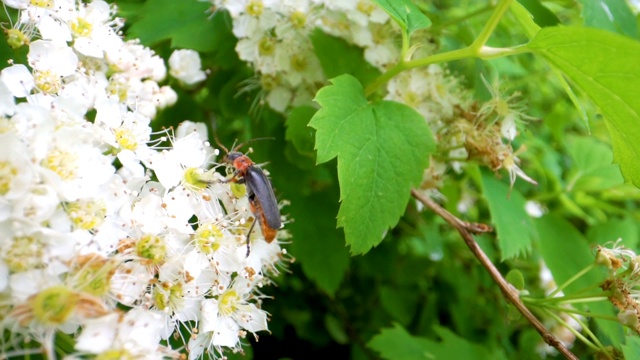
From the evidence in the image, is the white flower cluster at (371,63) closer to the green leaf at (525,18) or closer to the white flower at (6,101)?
the green leaf at (525,18)

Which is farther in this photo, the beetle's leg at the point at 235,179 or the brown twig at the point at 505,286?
the brown twig at the point at 505,286

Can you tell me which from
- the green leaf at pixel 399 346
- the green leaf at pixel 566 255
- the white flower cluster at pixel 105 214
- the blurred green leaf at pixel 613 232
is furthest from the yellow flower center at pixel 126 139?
the blurred green leaf at pixel 613 232

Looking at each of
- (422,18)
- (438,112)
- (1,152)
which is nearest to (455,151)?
(438,112)

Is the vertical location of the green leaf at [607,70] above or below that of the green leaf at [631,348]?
above

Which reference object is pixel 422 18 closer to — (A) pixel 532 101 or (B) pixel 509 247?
(B) pixel 509 247

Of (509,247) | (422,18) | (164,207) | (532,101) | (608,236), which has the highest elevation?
(422,18)

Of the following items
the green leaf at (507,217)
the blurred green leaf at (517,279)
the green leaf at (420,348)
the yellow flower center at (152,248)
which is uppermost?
the yellow flower center at (152,248)
